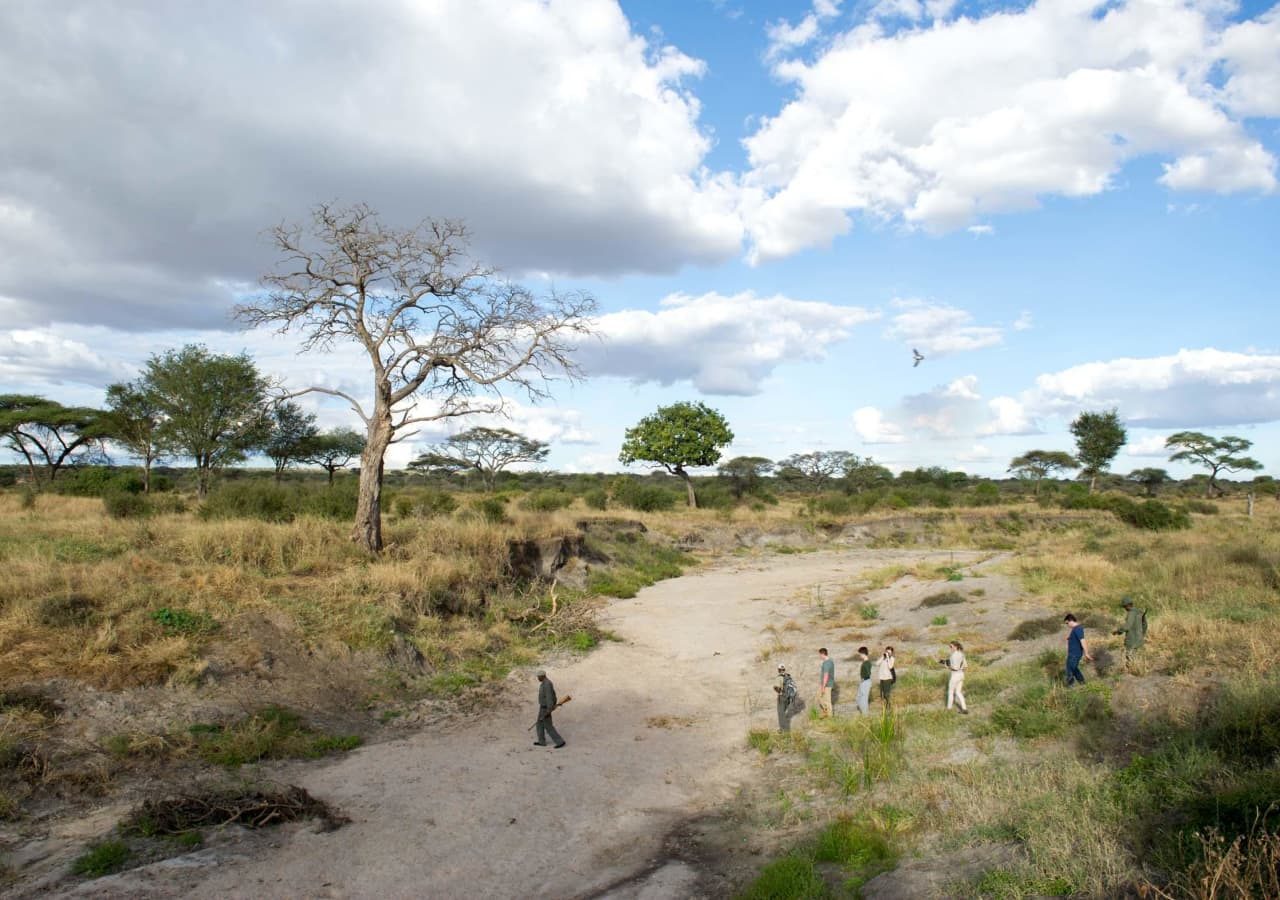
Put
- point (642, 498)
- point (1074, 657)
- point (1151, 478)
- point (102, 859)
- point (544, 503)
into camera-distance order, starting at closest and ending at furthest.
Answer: point (102, 859) < point (1074, 657) < point (544, 503) < point (642, 498) < point (1151, 478)

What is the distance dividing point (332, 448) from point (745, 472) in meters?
47.3

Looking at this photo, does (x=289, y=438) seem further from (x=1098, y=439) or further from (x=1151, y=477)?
(x=1151, y=477)

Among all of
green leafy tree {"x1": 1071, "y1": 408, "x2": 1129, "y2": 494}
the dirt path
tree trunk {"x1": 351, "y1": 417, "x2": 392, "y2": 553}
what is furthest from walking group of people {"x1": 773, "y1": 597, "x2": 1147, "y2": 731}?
green leafy tree {"x1": 1071, "y1": 408, "x2": 1129, "y2": 494}

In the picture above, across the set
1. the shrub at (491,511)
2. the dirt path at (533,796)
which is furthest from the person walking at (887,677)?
the shrub at (491,511)

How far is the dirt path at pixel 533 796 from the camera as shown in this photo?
8.04m

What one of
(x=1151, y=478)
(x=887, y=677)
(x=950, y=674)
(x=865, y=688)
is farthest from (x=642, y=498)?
(x=1151, y=478)

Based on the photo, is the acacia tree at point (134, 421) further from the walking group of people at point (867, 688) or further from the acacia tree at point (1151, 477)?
the acacia tree at point (1151, 477)

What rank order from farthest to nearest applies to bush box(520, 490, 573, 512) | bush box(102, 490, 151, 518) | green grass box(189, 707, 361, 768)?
1. bush box(520, 490, 573, 512)
2. bush box(102, 490, 151, 518)
3. green grass box(189, 707, 361, 768)

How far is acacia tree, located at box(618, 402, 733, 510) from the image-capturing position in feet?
197

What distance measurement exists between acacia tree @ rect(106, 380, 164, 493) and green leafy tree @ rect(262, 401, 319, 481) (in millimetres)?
8049

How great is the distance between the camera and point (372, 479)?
20297 millimetres

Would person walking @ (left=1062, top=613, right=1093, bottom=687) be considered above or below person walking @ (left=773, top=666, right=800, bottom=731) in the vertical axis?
above

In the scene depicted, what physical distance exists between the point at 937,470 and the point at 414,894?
93.6 m

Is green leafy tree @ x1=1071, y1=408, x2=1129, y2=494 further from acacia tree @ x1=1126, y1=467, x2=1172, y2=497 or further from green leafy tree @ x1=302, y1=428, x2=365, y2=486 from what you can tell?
green leafy tree @ x1=302, y1=428, x2=365, y2=486
